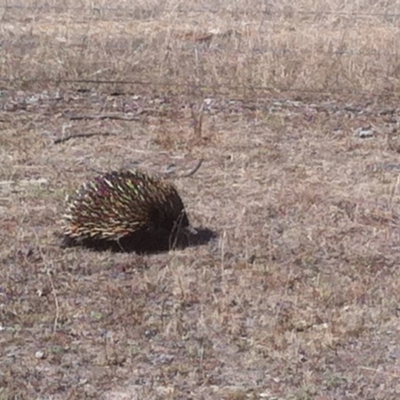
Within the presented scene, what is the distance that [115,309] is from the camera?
495cm

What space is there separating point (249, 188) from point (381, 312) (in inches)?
90.1

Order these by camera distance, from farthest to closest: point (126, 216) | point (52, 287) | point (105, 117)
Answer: point (105, 117), point (126, 216), point (52, 287)

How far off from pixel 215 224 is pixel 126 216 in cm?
77

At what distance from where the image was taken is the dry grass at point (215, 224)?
172 inches

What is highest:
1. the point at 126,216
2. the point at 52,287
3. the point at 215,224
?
the point at 126,216

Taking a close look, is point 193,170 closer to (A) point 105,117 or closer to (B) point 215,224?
(B) point 215,224

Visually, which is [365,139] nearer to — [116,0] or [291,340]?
[291,340]

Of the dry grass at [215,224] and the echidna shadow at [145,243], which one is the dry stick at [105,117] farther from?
the echidna shadow at [145,243]

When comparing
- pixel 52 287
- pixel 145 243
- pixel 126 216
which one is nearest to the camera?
pixel 52 287

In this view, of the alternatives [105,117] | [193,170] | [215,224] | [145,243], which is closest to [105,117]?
[105,117]

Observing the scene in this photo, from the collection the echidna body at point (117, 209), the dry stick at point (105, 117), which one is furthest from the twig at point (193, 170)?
the echidna body at point (117, 209)

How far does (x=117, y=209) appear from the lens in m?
5.70

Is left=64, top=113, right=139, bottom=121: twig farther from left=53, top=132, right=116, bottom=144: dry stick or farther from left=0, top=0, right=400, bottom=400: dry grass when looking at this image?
left=53, top=132, right=116, bottom=144: dry stick

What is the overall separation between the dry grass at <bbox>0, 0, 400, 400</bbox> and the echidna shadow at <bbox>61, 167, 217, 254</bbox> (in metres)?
0.13
